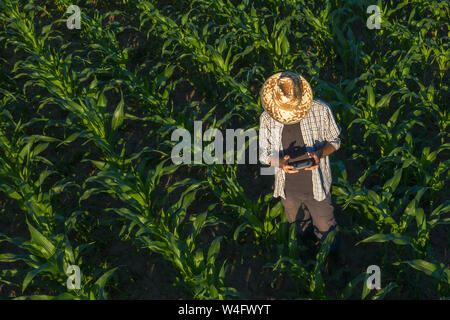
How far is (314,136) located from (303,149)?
11 centimetres

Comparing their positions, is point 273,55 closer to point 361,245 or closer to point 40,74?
point 361,245

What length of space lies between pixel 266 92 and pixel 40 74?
2921mm

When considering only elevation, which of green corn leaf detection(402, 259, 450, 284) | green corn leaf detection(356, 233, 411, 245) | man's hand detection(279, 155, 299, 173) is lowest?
green corn leaf detection(402, 259, 450, 284)

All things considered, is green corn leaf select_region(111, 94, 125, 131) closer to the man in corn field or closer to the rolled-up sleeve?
the man in corn field

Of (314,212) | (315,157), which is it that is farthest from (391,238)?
(315,157)

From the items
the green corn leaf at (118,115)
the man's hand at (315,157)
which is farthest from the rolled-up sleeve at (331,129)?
the green corn leaf at (118,115)

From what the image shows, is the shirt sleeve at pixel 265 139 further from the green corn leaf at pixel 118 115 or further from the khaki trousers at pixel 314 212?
the green corn leaf at pixel 118 115

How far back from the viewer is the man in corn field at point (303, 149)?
2.09 metres

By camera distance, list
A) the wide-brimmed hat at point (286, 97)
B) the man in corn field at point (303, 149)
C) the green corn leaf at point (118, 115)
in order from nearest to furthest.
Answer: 1. the wide-brimmed hat at point (286, 97)
2. the man in corn field at point (303, 149)
3. the green corn leaf at point (118, 115)

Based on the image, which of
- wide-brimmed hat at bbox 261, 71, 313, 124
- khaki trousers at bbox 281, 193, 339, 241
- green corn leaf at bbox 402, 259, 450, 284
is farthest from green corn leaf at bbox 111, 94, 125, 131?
green corn leaf at bbox 402, 259, 450, 284

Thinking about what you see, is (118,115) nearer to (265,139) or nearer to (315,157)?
(265,139)

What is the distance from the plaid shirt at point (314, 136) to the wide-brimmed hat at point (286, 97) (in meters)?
0.25

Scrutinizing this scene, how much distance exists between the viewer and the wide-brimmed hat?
196cm

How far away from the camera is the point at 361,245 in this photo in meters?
3.07
